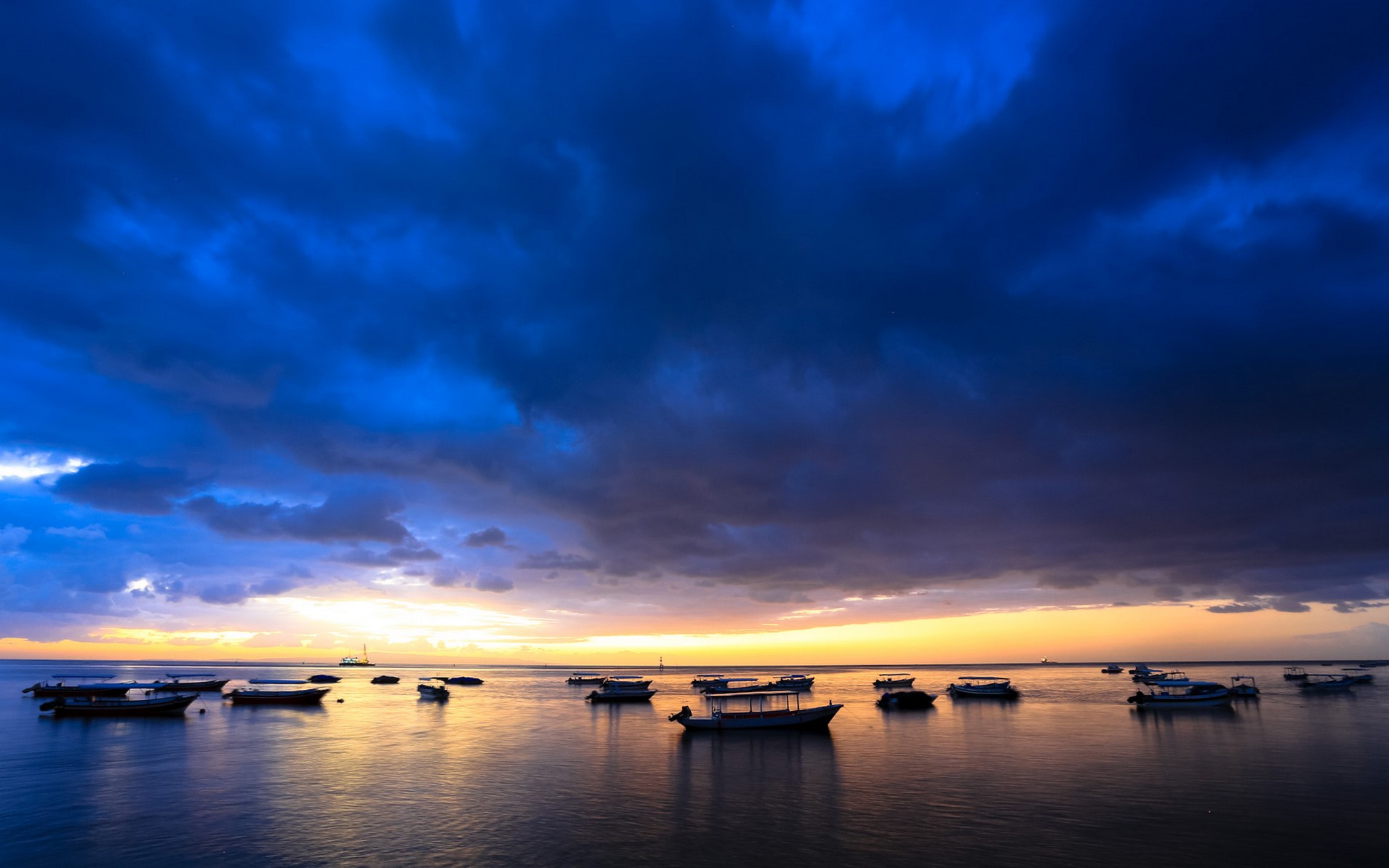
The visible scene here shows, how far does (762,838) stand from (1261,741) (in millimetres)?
63564

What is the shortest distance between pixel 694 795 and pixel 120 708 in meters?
99.2

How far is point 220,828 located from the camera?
37531 millimetres

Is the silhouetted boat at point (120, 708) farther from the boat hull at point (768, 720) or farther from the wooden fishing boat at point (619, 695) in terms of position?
the boat hull at point (768, 720)

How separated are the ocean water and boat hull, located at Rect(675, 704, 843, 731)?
7.18 ft

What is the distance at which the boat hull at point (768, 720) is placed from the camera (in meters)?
82.9

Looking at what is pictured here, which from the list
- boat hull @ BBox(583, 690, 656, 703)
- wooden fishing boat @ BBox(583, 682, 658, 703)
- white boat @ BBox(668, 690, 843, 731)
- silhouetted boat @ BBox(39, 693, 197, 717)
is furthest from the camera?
wooden fishing boat @ BBox(583, 682, 658, 703)

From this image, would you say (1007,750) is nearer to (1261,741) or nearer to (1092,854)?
(1261,741)

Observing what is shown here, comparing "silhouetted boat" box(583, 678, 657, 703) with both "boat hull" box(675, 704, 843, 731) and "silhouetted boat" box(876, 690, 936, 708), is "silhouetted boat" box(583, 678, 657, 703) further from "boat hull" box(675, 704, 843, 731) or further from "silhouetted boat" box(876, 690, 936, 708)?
"boat hull" box(675, 704, 843, 731)

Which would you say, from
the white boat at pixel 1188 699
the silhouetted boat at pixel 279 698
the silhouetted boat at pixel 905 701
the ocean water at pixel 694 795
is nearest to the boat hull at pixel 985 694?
the silhouetted boat at pixel 905 701

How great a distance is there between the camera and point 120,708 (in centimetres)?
10044

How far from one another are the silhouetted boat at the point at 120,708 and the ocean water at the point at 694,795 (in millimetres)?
6104

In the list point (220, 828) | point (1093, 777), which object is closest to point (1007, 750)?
point (1093, 777)

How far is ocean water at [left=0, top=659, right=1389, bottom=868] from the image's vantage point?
3341 cm

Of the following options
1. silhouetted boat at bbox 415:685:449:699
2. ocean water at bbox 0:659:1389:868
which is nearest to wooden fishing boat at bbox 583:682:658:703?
silhouetted boat at bbox 415:685:449:699
